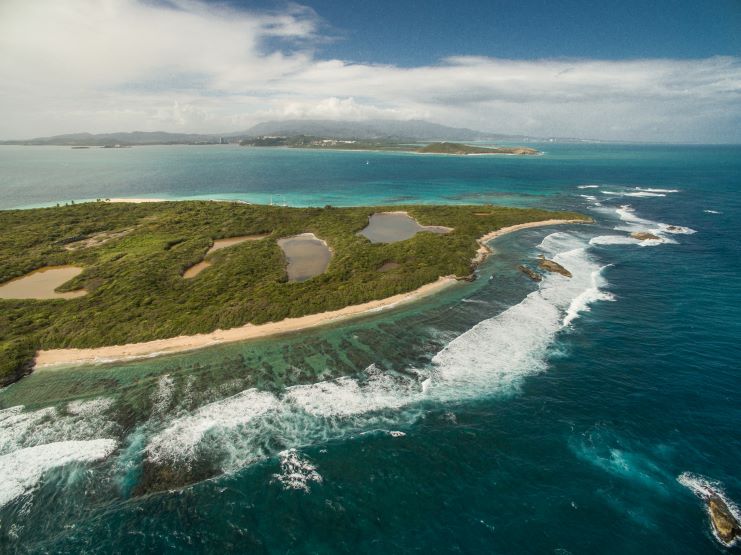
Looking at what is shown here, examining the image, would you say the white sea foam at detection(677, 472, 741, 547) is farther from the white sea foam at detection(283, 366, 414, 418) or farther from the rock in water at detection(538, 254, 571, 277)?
the rock in water at detection(538, 254, 571, 277)

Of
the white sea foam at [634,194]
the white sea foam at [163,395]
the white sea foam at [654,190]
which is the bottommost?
the white sea foam at [163,395]

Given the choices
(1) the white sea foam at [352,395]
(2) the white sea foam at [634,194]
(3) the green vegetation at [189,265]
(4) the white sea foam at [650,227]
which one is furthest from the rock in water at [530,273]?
(2) the white sea foam at [634,194]

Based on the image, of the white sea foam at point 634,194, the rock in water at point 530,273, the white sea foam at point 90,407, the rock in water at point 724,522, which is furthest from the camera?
the white sea foam at point 634,194

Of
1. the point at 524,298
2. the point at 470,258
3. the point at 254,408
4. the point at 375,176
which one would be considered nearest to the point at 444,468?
the point at 254,408

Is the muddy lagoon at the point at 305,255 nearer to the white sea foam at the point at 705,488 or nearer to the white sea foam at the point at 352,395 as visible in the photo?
the white sea foam at the point at 352,395

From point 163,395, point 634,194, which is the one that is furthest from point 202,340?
point 634,194

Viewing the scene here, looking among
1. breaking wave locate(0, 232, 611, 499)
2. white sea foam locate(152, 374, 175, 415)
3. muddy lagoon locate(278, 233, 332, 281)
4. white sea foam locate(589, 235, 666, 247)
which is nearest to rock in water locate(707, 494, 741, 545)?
breaking wave locate(0, 232, 611, 499)

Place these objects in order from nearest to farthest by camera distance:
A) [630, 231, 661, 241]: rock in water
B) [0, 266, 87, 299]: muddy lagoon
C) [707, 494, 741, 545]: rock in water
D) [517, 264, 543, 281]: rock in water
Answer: [707, 494, 741, 545]: rock in water
[0, 266, 87, 299]: muddy lagoon
[517, 264, 543, 281]: rock in water
[630, 231, 661, 241]: rock in water
